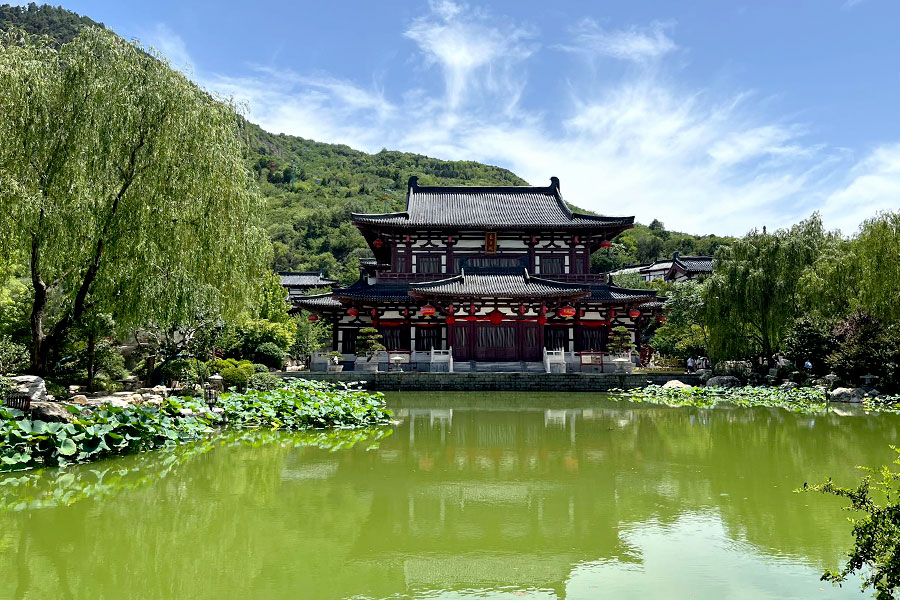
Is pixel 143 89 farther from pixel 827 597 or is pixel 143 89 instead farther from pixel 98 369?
pixel 827 597

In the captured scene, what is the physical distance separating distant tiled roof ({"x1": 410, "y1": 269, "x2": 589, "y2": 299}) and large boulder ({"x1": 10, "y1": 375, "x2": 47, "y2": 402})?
14664mm

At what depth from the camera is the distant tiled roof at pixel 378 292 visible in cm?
2436

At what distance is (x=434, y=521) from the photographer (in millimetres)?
5582

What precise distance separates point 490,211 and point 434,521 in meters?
24.0

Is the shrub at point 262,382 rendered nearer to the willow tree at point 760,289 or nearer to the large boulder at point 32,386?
the large boulder at point 32,386

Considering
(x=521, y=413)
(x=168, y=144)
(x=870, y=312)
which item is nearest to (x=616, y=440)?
(x=521, y=413)

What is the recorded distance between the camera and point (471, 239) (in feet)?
89.6

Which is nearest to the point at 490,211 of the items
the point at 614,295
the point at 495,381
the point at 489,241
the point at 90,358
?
the point at 489,241

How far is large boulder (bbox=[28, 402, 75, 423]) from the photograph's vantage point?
336 inches

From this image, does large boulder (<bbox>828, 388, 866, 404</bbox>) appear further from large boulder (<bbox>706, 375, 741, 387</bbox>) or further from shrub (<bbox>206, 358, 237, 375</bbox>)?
shrub (<bbox>206, 358, 237, 375</bbox>)

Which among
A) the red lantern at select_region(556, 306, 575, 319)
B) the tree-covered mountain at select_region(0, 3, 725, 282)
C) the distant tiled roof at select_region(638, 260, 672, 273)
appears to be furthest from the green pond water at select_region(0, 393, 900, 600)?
the distant tiled roof at select_region(638, 260, 672, 273)

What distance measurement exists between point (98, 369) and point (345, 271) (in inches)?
2071

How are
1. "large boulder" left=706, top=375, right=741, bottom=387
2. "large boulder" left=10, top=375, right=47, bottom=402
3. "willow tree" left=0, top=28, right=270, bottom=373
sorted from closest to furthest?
"willow tree" left=0, top=28, right=270, bottom=373, "large boulder" left=10, top=375, right=47, bottom=402, "large boulder" left=706, top=375, right=741, bottom=387

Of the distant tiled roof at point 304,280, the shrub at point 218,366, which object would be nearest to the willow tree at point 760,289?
the shrub at point 218,366
